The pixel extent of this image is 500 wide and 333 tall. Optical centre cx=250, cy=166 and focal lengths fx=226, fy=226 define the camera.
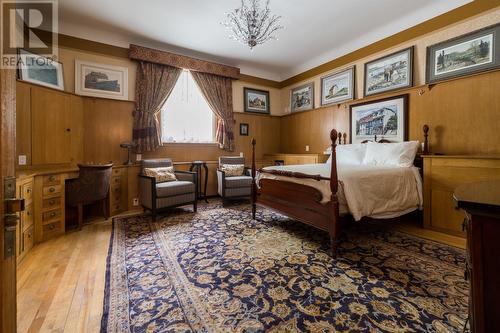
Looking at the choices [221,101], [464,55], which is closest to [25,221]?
[221,101]

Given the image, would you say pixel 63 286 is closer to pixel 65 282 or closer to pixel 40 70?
pixel 65 282

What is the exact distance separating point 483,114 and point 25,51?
6.22 meters

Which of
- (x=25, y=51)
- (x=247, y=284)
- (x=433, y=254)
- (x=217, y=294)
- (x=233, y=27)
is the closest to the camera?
(x=217, y=294)

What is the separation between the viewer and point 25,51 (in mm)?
3152

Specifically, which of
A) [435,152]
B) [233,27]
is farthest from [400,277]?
[233,27]

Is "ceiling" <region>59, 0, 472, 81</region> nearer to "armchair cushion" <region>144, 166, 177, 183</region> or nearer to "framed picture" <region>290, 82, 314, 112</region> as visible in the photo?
"framed picture" <region>290, 82, 314, 112</region>

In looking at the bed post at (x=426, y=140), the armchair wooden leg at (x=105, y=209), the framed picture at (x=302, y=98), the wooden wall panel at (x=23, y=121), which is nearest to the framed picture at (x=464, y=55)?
the bed post at (x=426, y=140)

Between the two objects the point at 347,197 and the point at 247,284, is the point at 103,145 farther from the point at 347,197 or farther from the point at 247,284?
the point at 347,197

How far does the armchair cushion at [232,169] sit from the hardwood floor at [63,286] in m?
2.46

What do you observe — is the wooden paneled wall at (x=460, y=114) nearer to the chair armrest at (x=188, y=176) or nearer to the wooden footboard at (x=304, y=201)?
the wooden footboard at (x=304, y=201)

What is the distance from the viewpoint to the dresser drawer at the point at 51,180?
2809mm

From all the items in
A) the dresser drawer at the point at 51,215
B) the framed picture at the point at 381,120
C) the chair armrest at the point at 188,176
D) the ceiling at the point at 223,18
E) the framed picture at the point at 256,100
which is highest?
the ceiling at the point at 223,18

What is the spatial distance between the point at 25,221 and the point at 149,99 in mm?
2750

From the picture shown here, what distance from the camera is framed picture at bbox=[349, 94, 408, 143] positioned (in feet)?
12.3
